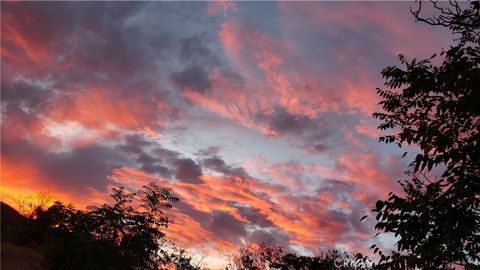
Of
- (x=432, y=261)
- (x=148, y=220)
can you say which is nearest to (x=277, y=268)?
(x=148, y=220)

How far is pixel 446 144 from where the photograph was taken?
275 inches

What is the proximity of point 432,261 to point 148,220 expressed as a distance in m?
24.8

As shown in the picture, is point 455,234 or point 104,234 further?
point 104,234

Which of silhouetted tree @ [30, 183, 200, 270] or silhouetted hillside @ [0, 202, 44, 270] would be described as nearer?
silhouetted tree @ [30, 183, 200, 270]

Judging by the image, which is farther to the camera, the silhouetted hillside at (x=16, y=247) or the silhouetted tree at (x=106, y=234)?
the silhouetted hillside at (x=16, y=247)

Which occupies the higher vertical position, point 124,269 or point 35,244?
point 35,244

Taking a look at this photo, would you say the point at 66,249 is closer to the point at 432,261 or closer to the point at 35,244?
the point at 432,261

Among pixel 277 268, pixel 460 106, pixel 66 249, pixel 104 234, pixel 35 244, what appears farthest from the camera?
pixel 35 244

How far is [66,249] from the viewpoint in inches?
811

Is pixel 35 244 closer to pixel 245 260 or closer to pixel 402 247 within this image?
pixel 245 260

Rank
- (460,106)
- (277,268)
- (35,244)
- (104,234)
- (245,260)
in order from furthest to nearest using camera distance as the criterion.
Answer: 1. (245,260)
2. (35,244)
3. (277,268)
4. (104,234)
5. (460,106)

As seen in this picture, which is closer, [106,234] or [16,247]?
[106,234]

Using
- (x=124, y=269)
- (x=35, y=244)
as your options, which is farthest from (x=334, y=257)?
(x=35, y=244)

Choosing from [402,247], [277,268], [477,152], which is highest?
[277,268]
